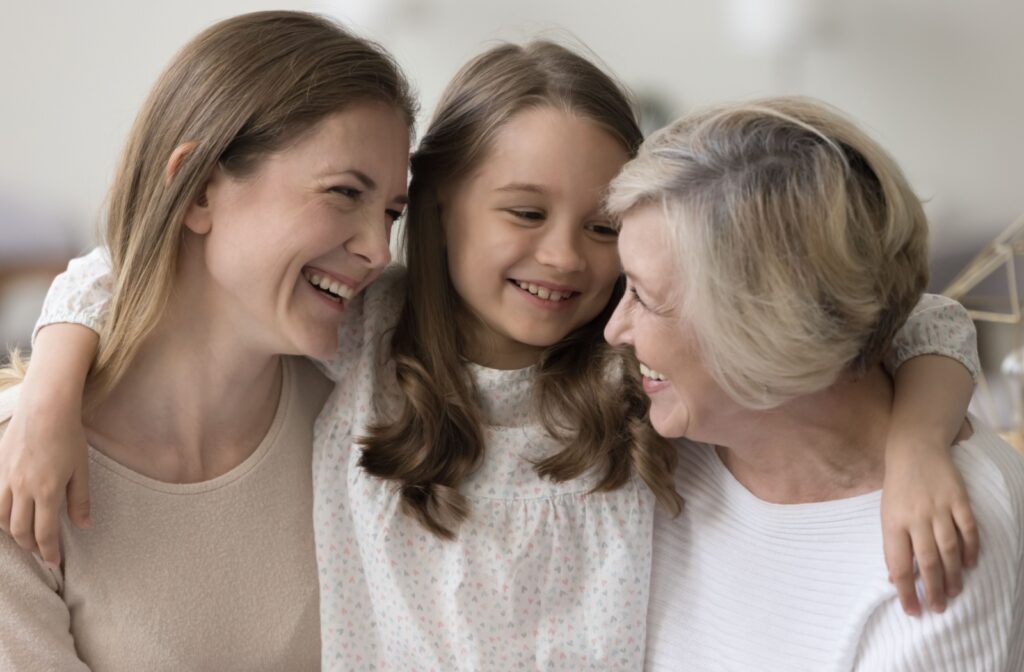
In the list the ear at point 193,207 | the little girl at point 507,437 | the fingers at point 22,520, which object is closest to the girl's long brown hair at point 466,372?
the little girl at point 507,437

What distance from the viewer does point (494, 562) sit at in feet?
4.99

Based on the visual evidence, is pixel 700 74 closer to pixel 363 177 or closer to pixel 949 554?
pixel 363 177

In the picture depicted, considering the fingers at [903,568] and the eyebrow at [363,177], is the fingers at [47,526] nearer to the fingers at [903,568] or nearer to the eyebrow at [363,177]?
the eyebrow at [363,177]

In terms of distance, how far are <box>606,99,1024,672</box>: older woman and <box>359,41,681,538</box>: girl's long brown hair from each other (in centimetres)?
13

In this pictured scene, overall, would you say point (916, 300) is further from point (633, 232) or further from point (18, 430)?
point (18, 430)

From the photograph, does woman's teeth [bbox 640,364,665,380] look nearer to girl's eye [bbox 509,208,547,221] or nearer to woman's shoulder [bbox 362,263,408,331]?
girl's eye [bbox 509,208,547,221]

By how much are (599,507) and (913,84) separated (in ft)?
8.45

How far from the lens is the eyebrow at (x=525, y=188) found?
1.53m

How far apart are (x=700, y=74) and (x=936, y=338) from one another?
2292mm

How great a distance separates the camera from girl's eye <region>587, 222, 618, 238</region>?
5.13ft

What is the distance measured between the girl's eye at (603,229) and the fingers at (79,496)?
735 millimetres

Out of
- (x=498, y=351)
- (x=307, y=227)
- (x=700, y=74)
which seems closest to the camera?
(x=307, y=227)

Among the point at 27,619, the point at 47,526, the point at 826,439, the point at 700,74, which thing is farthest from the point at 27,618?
the point at 700,74

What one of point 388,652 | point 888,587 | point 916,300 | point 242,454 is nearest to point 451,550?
point 388,652
